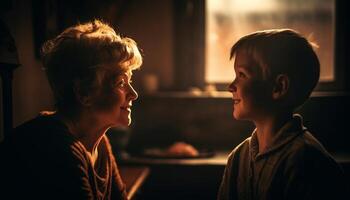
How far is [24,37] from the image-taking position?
7.52 feet

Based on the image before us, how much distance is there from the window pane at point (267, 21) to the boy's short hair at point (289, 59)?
2422 millimetres

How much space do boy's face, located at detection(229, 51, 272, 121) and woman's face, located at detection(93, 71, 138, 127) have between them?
47 cm

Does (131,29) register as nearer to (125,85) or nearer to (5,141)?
(125,85)

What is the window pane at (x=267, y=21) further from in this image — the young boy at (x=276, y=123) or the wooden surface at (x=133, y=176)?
the young boy at (x=276, y=123)

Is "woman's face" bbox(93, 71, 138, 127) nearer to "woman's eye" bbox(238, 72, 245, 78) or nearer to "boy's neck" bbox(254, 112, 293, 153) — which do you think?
"woman's eye" bbox(238, 72, 245, 78)

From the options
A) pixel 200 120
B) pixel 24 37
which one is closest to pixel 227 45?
pixel 200 120

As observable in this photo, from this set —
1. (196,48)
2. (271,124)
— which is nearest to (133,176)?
(271,124)

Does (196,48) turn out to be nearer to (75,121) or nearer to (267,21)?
(267,21)

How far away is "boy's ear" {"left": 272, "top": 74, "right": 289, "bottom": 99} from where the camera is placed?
4.83 feet

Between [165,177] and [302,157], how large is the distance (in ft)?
6.43

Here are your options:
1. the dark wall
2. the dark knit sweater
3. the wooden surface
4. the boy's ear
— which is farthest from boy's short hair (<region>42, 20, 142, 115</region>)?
the dark wall

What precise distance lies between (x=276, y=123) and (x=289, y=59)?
24 centimetres

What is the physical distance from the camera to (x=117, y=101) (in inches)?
66.9

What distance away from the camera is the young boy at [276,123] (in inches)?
52.2
